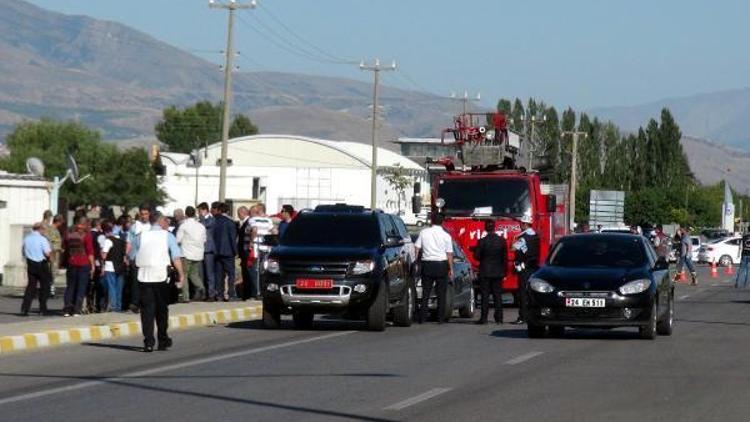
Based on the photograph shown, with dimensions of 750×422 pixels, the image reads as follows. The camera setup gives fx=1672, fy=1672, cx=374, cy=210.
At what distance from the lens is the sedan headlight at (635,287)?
23.5 m

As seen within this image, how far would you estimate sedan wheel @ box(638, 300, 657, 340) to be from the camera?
78.0 ft

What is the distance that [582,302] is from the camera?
23.4 metres

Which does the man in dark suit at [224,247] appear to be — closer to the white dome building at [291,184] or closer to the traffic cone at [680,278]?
the traffic cone at [680,278]

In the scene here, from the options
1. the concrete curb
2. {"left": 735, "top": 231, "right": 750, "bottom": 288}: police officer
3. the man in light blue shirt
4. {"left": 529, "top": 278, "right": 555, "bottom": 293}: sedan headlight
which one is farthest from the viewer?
{"left": 735, "top": 231, "right": 750, "bottom": 288}: police officer

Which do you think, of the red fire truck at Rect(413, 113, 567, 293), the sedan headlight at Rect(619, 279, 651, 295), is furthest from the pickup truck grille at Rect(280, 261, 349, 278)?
the red fire truck at Rect(413, 113, 567, 293)

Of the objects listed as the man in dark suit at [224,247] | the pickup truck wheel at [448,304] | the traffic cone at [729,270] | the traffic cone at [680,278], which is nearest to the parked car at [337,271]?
the pickup truck wheel at [448,304]

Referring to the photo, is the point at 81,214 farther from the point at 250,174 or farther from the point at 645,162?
the point at 645,162

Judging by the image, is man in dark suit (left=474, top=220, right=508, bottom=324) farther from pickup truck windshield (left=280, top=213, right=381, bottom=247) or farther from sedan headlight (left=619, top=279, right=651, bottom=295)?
sedan headlight (left=619, top=279, right=651, bottom=295)

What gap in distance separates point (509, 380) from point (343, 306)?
28.0 ft

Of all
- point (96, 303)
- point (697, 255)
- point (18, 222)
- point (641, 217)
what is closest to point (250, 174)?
point (641, 217)

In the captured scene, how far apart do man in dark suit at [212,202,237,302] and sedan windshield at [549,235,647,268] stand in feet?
29.8

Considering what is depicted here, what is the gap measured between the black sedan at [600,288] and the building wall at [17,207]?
23.5 meters

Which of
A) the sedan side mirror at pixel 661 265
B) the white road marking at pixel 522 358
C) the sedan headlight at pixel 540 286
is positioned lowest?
the white road marking at pixel 522 358

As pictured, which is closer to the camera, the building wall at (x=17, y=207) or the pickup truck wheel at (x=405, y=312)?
the pickup truck wheel at (x=405, y=312)
